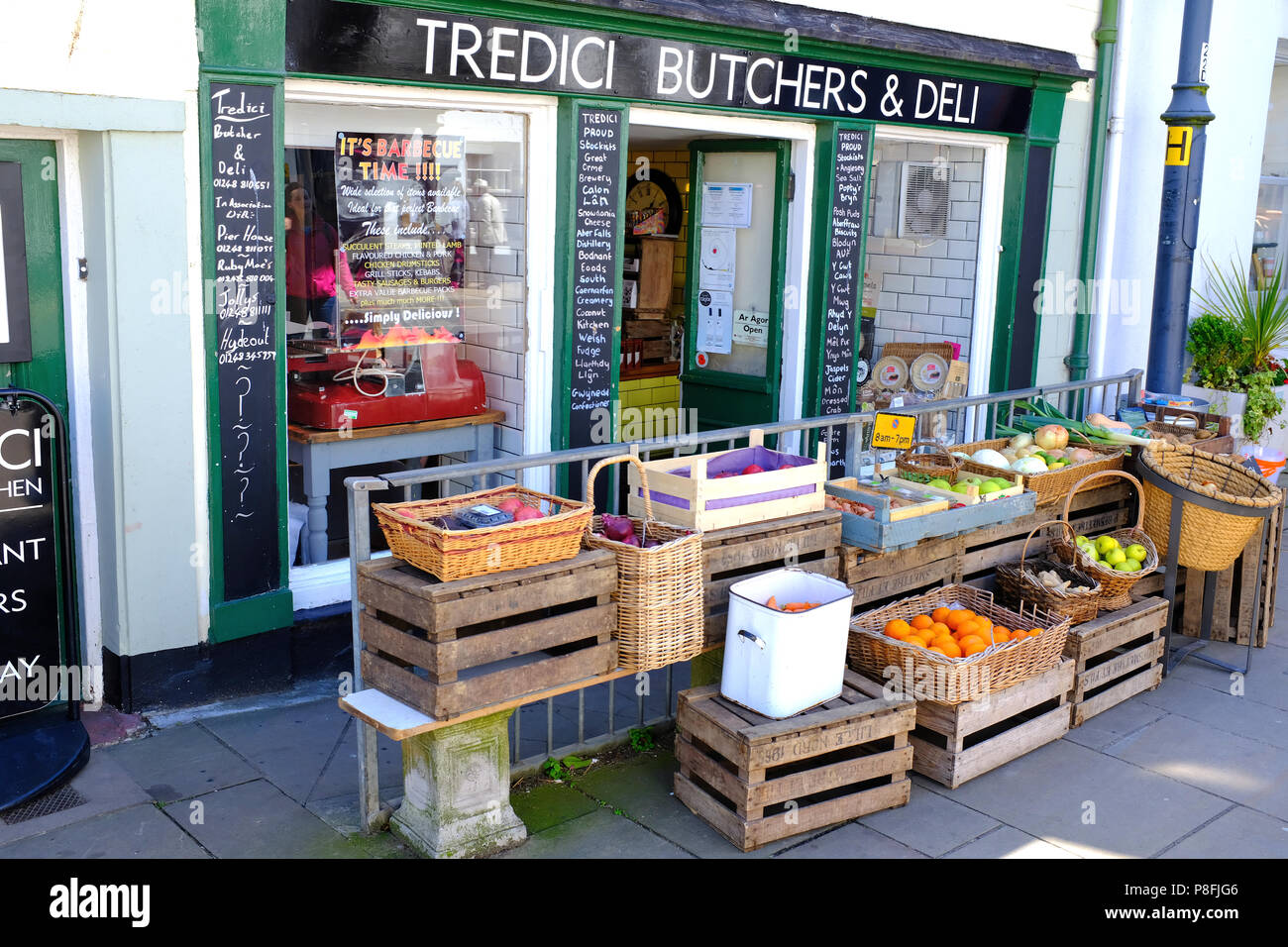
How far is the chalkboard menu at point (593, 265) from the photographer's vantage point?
6.33 m

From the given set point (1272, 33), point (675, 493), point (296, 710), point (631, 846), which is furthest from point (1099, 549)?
point (1272, 33)

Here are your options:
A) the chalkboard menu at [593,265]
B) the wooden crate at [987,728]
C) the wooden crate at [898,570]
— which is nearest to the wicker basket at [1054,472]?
the wooden crate at [898,570]

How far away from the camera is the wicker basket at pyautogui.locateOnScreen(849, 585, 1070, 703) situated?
4.92 m

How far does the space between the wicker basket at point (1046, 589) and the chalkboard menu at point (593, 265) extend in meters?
2.22

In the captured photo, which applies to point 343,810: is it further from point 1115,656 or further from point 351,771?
point 1115,656

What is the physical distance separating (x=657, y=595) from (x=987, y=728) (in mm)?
1716

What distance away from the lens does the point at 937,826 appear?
476cm

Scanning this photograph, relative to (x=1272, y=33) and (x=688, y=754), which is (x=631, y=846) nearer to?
(x=688, y=754)

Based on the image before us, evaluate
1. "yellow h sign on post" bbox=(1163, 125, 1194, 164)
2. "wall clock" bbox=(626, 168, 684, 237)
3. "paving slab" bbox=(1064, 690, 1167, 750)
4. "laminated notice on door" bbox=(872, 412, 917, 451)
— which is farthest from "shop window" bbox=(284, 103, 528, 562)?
"yellow h sign on post" bbox=(1163, 125, 1194, 164)

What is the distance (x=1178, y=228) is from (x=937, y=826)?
481 centimetres

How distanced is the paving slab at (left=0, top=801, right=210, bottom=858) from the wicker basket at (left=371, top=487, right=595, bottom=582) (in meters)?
1.30

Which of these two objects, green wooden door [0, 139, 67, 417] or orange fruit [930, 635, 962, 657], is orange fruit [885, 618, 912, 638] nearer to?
orange fruit [930, 635, 962, 657]

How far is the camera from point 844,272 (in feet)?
25.5

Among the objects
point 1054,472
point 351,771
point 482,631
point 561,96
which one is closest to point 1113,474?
point 1054,472
